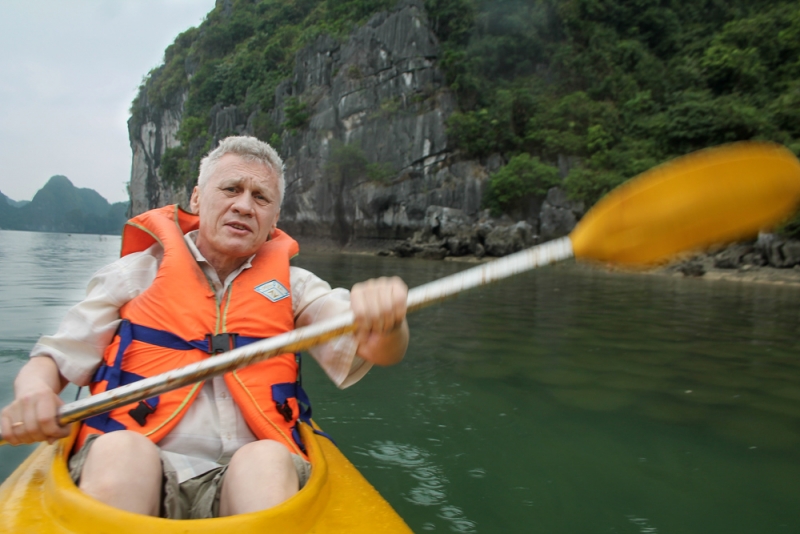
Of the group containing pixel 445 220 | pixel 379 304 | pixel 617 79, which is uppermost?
pixel 617 79

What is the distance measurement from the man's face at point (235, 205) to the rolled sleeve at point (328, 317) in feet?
0.72

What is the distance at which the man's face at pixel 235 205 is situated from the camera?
5.16 feet

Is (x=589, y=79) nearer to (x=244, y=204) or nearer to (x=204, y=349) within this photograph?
(x=244, y=204)

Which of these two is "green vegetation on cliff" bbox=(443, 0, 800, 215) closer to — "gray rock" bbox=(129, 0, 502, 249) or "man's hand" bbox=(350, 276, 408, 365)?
"gray rock" bbox=(129, 0, 502, 249)

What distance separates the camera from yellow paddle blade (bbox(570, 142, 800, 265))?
1.39 m

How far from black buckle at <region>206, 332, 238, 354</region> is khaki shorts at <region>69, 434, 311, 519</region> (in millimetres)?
301

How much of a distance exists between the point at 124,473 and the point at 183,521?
0.71 ft

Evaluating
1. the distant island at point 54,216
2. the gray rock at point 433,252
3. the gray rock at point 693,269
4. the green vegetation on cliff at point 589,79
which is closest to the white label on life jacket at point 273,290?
the gray rock at point 693,269

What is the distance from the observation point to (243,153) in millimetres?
1588

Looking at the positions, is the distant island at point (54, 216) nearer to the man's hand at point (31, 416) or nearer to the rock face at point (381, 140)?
the rock face at point (381, 140)

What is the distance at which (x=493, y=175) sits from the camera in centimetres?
2548

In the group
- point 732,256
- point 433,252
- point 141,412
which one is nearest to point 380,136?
point 433,252

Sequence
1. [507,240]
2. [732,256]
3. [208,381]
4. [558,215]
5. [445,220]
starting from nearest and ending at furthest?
[208,381], [732,256], [507,240], [558,215], [445,220]

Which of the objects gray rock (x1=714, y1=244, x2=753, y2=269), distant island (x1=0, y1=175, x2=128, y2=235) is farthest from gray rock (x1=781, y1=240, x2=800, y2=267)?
distant island (x1=0, y1=175, x2=128, y2=235)
